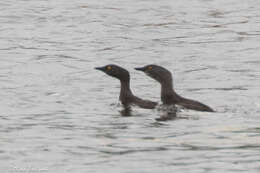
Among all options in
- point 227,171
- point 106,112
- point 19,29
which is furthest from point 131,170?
point 19,29

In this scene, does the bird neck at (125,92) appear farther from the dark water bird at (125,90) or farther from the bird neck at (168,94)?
the bird neck at (168,94)

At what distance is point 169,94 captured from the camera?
838 inches

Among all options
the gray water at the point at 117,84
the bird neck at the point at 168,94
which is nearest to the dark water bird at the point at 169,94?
the bird neck at the point at 168,94

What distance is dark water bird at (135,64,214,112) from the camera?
66.4ft

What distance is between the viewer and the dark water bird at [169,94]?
20227mm

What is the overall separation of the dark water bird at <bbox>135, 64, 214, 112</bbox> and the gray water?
12.2 inches

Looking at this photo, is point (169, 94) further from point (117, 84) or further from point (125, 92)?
point (117, 84)

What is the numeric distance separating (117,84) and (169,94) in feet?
15.8

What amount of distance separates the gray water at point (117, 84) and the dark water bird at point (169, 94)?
0.31m

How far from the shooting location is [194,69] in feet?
90.6

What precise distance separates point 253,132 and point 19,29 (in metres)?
17.7

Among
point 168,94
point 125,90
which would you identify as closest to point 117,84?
point 125,90

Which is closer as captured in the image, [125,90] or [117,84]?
[125,90]

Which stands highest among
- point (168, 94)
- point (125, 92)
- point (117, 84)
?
point (168, 94)
